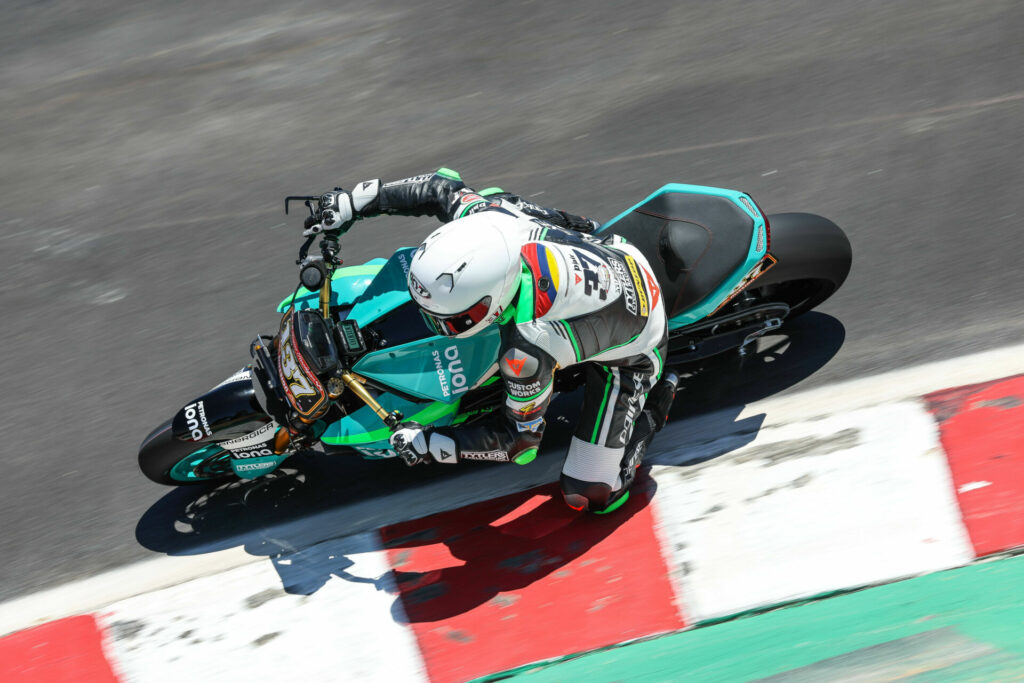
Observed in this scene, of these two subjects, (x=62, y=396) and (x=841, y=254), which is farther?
(x=62, y=396)

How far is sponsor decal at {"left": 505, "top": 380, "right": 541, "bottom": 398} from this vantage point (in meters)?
3.67

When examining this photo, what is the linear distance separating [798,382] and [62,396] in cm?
407

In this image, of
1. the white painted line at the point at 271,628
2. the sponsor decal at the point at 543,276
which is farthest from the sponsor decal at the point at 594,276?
the white painted line at the point at 271,628

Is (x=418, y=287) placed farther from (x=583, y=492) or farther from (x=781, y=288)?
(x=781, y=288)

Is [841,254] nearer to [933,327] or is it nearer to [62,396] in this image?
[933,327]

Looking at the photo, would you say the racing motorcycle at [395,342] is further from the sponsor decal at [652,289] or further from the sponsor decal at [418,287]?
the sponsor decal at [418,287]

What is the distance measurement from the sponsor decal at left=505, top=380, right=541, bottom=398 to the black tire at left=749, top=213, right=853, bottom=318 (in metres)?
1.37

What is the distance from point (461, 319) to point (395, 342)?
619 millimetres

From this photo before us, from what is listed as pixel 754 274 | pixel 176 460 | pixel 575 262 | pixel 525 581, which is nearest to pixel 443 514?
pixel 525 581

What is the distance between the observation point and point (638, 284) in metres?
3.99

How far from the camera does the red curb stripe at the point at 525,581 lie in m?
3.90

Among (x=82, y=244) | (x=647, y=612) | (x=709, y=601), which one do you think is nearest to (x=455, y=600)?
(x=647, y=612)

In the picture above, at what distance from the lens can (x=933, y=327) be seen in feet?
16.3

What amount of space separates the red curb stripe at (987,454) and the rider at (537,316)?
51.7 inches
